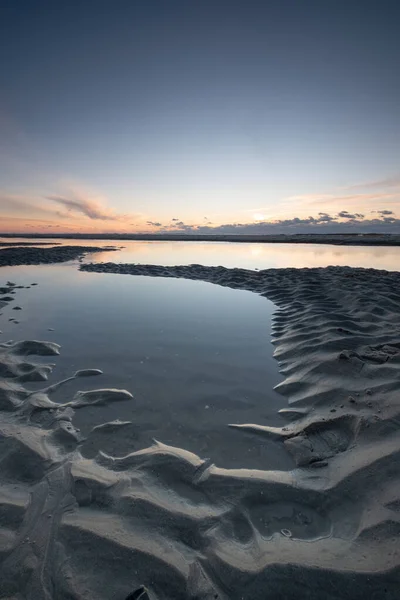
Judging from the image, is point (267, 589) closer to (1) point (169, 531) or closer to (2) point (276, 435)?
(1) point (169, 531)

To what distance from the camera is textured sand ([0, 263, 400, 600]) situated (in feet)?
6.06

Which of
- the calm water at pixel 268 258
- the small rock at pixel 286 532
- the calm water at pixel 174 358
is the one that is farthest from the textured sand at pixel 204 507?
Result: the calm water at pixel 268 258

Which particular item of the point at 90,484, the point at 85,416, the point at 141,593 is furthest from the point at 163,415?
the point at 141,593

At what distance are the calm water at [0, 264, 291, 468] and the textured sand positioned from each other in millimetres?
211

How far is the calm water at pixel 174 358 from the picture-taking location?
3.30 meters

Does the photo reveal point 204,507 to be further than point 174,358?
No

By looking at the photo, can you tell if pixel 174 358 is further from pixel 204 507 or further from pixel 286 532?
pixel 286 532

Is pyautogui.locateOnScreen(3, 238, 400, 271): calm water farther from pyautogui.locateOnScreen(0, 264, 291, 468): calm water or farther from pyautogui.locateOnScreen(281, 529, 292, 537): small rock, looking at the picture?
pyautogui.locateOnScreen(281, 529, 292, 537): small rock

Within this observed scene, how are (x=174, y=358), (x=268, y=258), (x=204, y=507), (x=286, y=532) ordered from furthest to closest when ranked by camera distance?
(x=268, y=258), (x=174, y=358), (x=204, y=507), (x=286, y=532)

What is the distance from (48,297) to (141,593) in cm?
996

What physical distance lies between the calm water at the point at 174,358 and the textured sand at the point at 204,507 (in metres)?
0.21

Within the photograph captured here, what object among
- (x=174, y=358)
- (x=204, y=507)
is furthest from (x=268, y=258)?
(x=204, y=507)

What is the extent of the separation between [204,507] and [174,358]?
304 centimetres

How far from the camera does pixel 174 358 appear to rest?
5.30 meters
